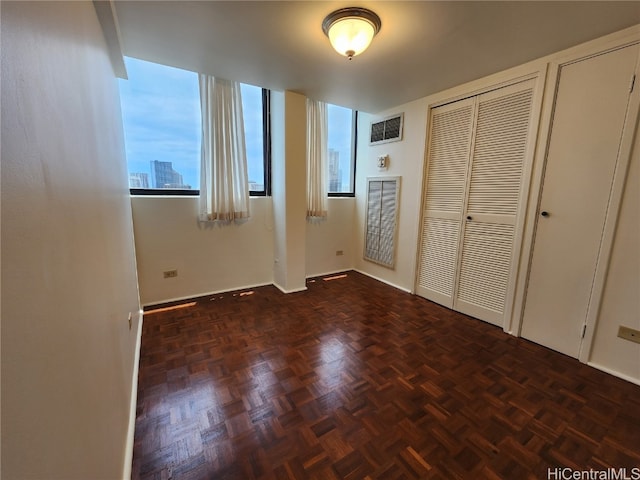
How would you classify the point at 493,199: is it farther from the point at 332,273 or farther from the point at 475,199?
the point at 332,273

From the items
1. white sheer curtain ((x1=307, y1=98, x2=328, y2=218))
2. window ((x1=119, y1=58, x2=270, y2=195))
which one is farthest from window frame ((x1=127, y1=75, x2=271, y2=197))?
white sheer curtain ((x1=307, y1=98, x2=328, y2=218))

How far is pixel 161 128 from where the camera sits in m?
2.82

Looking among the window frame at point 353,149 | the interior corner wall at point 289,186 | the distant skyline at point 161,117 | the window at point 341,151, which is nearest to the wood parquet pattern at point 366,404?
the interior corner wall at point 289,186

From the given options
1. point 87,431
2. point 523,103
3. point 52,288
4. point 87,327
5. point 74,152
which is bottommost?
point 87,431

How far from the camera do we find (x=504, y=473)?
4.18ft

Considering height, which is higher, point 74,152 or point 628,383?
point 74,152

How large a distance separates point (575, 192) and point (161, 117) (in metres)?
3.84

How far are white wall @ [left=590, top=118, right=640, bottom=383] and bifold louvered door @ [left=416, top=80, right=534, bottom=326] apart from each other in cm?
64

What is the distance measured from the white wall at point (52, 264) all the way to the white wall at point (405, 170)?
121 inches

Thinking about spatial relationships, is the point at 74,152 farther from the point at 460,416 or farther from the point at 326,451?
the point at 460,416

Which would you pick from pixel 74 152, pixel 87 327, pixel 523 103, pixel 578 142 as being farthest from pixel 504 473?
pixel 523 103

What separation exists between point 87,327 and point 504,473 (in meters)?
1.85

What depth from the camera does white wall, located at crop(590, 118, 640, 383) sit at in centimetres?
185

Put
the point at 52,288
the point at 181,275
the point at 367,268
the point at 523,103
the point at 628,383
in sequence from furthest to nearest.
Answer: the point at 367,268 < the point at 181,275 < the point at 523,103 < the point at 628,383 < the point at 52,288
